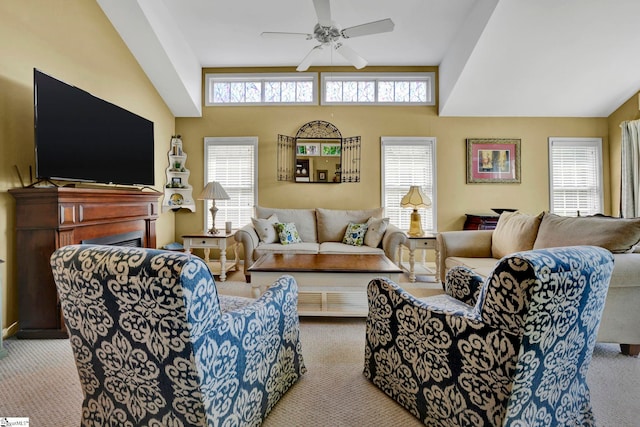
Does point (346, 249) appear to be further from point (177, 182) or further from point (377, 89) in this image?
point (177, 182)

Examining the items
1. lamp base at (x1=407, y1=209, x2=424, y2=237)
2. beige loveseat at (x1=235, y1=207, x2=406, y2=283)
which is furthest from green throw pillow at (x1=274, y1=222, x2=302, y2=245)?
lamp base at (x1=407, y1=209, x2=424, y2=237)

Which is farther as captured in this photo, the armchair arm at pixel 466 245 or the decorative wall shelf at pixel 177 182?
the decorative wall shelf at pixel 177 182

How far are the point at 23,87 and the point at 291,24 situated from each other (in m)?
2.75

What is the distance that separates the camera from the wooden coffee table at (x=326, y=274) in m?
2.34

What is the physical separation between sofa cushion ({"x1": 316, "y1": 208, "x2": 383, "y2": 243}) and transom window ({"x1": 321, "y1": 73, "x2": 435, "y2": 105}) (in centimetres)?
176

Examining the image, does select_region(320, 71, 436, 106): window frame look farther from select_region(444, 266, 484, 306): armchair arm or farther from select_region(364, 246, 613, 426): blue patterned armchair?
select_region(364, 246, 613, 426): blue patterned armchair

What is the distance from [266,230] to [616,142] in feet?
17.7

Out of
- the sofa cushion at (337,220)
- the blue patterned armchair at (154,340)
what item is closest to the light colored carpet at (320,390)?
the blue patterned armchair at (154,340)

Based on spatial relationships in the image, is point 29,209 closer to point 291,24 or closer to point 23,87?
point 23,87

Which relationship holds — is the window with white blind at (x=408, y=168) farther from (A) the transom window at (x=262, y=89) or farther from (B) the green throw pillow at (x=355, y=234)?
(A) the transom window at (x=262, y=89)

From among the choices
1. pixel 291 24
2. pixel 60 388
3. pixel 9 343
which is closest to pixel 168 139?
pixel 291 24

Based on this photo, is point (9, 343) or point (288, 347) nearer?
point (288, 347)

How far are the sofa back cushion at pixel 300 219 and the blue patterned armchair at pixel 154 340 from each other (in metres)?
2.94

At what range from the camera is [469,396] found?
3.70ft
